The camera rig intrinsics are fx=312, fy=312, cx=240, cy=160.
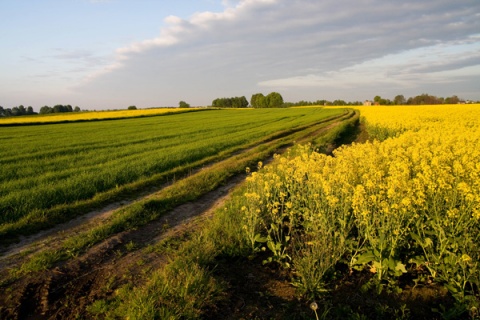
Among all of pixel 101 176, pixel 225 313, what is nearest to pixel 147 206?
pixel 101 176

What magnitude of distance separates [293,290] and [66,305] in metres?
3.16

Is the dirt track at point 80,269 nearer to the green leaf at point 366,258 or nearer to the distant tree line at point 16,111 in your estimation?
the green leaf at point 366,258

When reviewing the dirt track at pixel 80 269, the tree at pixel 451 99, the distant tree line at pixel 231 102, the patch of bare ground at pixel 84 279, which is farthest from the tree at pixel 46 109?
the tree at pixel 451 99

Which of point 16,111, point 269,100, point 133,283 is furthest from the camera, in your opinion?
point 269,100

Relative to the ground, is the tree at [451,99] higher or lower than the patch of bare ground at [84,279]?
higher

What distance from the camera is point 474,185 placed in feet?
17.6

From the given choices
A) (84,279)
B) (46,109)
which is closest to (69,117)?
(46,109)

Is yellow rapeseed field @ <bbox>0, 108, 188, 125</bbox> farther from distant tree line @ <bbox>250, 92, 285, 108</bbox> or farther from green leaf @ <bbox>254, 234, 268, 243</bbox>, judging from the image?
distant tree line @ <bbox>250, 92, 285, 108</bbox>

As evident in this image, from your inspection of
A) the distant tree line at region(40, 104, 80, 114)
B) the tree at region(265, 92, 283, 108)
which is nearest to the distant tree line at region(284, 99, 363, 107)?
the tree at region(265, 92, 283, 108)

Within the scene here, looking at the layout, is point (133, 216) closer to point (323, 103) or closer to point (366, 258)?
point (366, 258)

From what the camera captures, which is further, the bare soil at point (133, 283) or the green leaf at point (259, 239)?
A: the green leaf at point (259, 239)

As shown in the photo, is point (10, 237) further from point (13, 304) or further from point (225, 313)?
point (225, 313)

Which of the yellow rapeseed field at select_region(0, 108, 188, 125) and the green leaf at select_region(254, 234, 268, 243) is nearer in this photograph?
the green leaf at select_region(254, 234, 268, 243)

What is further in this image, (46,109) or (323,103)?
(323,103)
